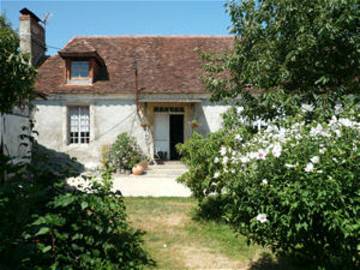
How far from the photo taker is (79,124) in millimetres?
15117

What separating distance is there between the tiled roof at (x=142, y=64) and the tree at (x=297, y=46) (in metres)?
7.85

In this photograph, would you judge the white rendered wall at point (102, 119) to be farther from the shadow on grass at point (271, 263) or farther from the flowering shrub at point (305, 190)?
the flowering shrub at point (305, 190)

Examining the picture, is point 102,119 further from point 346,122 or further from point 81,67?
point 346,122

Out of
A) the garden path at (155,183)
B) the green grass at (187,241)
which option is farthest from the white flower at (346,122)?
the garden path at (155,183)

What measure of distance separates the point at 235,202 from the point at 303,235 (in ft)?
2.19

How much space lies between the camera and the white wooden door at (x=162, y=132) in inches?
602

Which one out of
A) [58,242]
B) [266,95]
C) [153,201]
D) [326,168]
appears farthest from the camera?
[153,201]

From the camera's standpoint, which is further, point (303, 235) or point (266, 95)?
point (266, 95)

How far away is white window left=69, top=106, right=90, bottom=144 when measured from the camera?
49.5 feet

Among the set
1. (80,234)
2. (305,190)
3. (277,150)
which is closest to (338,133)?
(277,150)

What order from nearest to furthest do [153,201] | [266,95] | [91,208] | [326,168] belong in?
1. [326,168]
2. [91,208]
3. [266,95]
4. [153,201]

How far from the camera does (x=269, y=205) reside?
2.98 metres

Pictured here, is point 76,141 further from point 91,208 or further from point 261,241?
point 261,241

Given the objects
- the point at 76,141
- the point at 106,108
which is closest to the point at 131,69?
the point at 106,108
